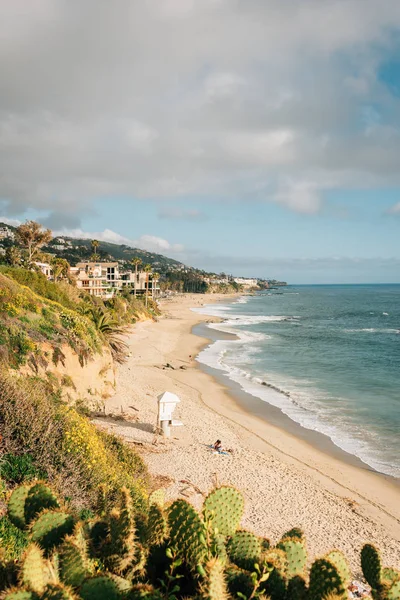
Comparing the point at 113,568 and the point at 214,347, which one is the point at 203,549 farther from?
the point at 214,347

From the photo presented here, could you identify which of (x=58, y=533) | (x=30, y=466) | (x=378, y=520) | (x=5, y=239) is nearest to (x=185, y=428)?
(x=378, y=520)

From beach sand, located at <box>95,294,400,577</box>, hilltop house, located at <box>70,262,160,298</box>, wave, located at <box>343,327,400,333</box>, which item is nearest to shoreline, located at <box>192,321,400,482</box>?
beach sand, located at <box>95,294,400,577</box>

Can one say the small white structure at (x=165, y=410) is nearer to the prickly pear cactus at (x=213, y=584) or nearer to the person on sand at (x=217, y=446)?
the person on sand at (x=217, y=446)

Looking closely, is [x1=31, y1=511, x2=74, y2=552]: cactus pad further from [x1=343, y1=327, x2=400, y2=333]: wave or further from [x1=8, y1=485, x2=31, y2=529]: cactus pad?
[x1=343, y1=327, x2=400, y2=333]: wave

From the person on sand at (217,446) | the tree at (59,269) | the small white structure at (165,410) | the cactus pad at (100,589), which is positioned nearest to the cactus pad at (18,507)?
the cactus pad at (100,589)

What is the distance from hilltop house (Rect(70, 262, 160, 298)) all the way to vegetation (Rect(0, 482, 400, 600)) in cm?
6844

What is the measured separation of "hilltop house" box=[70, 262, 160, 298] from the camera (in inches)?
3004

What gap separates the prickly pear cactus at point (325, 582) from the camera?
3.22m

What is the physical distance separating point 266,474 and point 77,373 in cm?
834

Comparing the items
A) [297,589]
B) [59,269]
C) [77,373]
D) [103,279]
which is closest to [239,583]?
[297,589]

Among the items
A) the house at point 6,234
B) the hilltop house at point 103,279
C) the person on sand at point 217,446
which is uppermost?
the house at point 6,234

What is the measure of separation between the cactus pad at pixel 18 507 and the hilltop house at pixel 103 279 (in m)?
67.9

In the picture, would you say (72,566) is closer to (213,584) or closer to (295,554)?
(213,584)

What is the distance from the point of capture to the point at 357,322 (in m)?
73.8
